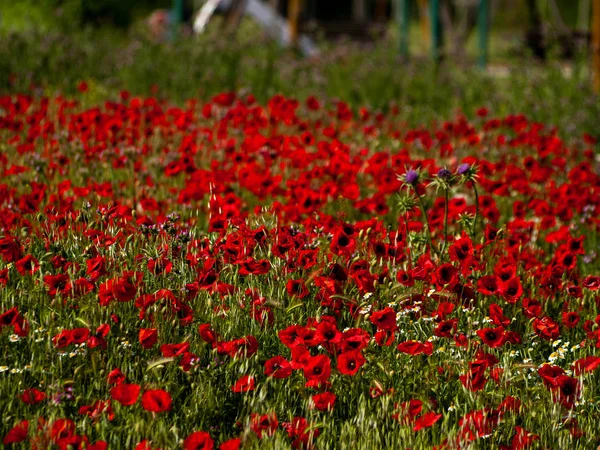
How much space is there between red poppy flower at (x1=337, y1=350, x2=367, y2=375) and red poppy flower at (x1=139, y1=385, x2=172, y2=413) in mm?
591

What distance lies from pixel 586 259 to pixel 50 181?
288 centimetres

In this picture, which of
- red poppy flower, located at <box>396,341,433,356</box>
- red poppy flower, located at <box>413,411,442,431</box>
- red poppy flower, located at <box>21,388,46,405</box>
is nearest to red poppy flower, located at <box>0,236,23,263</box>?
red poppy flower, located at <box>21,388,46,405</box>

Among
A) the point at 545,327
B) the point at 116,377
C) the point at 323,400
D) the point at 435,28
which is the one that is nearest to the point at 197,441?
the point at 116,377

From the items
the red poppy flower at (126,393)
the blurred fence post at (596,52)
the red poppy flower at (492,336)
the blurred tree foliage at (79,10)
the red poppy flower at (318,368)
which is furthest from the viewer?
the blurred tree foliage at (79,10)

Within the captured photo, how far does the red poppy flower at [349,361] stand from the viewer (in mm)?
2785

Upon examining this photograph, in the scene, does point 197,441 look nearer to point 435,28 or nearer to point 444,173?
point 444,173

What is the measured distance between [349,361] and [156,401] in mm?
655

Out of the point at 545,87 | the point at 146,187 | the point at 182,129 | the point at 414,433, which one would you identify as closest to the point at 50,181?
the point at 146,187

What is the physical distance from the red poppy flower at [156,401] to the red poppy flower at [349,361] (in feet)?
1.94

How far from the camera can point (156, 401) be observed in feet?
8.07

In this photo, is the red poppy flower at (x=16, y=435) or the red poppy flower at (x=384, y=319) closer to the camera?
the red poppy flower at (x=16, y=435)

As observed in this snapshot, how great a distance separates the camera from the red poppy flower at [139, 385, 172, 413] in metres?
2.44

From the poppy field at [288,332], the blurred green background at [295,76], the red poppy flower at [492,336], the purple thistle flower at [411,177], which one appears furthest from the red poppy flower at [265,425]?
the blurred green background at [295,76]

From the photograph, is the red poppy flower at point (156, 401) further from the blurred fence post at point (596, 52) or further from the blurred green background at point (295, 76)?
the blurred fence post at point (596, 52)
